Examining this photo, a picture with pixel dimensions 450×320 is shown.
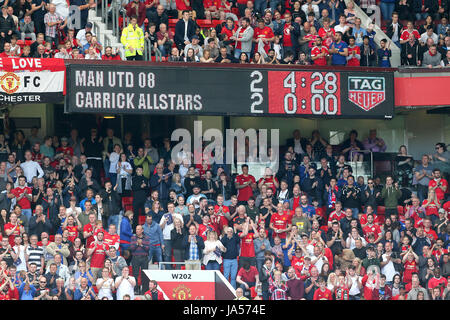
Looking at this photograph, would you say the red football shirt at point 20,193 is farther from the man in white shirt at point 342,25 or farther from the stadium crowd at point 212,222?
the man in white shirt at point 342,25

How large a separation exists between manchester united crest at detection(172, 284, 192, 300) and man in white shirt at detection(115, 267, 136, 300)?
89 cm

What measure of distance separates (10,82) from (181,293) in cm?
603

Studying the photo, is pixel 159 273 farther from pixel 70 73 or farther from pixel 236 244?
pixel 70 73

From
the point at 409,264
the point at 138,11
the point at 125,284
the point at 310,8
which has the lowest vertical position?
the point at 125,284

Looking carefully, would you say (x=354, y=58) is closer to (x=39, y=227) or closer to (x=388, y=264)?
(x=388, y=264)

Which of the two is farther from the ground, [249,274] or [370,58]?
[370,58]

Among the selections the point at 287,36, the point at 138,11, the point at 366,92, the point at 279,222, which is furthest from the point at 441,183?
the point at 138,11

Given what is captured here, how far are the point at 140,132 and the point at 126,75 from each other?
2941 mm

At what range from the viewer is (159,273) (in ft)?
79.0

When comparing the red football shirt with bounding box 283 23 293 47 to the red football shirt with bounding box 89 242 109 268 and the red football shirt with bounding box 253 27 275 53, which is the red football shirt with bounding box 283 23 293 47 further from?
the red football shirt with bounding box 89 242 109 268

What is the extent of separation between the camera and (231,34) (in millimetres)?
28562
